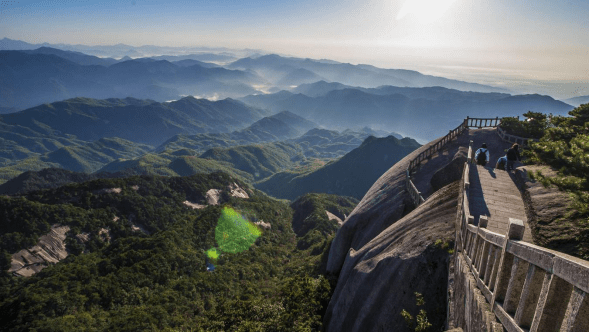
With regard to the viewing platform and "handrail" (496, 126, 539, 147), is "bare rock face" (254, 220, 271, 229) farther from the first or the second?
the viewing platform

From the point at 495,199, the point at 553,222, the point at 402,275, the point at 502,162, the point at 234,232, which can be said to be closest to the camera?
the point at 553,222

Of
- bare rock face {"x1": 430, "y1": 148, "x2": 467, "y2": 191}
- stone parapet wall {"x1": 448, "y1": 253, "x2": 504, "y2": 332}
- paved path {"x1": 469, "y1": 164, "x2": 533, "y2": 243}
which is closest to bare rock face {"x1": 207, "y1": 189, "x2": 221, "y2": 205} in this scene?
bare rock face {"x1": 430, "y1": 148, "x2": 467, "y2": 191}

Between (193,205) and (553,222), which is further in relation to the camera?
(193,205)

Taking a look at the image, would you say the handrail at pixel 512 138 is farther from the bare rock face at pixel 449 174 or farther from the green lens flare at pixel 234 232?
the green lens flare at pixel 234 232

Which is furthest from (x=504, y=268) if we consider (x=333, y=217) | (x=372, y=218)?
(x=333, y=217)

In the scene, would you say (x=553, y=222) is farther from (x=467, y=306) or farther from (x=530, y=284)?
(x=530, y=284)

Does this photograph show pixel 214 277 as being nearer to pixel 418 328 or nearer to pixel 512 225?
pixel 418 328

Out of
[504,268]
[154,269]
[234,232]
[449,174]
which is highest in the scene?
[504,268]

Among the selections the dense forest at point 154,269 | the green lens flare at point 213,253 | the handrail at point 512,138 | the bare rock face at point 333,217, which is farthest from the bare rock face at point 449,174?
the bare rock face at point 333,217
